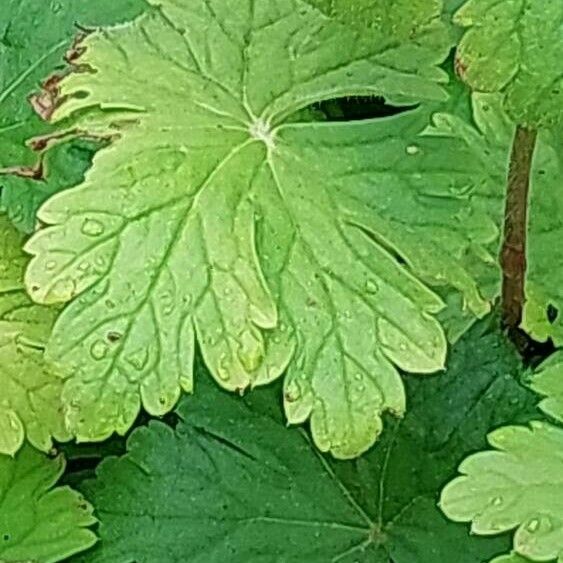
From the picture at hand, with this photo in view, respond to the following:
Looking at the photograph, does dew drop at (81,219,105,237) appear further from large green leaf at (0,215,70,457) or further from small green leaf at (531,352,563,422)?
small green leaf at (531,352,563,422)

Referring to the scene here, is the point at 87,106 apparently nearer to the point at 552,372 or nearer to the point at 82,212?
the point at 82,212

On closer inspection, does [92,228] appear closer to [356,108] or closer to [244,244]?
[244,244]

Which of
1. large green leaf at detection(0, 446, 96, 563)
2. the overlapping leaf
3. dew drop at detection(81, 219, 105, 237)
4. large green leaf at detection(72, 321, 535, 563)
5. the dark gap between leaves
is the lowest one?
large green leaf at detection(72, 321, 535, 563)

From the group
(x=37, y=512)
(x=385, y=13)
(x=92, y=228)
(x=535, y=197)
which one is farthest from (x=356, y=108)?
(x=37, y=512)

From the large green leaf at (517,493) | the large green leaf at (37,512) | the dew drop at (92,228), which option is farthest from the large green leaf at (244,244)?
the large green leaf at (37,512)

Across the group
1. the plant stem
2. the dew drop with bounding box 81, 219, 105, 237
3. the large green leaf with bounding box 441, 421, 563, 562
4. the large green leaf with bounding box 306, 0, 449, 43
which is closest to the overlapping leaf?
the large green leaf with bounding box 306, 0, 449, 43

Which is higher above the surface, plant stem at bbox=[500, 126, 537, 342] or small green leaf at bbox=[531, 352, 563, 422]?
plant stem at bbox=[500, 126, 537, 342]

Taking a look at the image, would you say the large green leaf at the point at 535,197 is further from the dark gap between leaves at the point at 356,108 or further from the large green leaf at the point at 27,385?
the large green leaf at the point at 27,385
